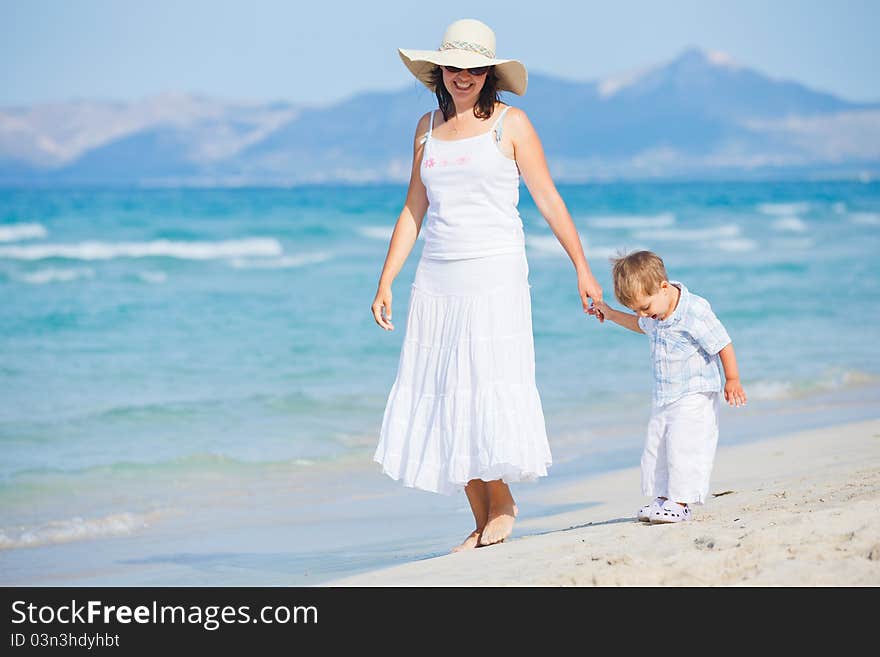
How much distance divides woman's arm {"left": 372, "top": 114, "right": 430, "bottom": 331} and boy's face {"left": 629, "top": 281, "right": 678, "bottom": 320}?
0.91 metres

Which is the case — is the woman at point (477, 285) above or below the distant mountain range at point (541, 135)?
below

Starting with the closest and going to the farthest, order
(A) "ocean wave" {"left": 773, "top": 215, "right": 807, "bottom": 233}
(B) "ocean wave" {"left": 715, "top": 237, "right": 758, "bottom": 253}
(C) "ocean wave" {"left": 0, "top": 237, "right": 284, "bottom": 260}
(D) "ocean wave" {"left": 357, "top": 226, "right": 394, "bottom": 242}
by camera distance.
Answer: (C) "ocean wave" {"left": 0, "top": 237, "right": 284, "bottom": 260} < (B) "ocean wave" {"left": 715, "top": 237, "right": 758, "bottom": 253} < (D) "ocean wave" {"left": 357, "top": 226, "right": 394, "bottom": 242} < (A) "ocean wave" {"left": 773, "top": 215, "right": 807, "bottom": 233}

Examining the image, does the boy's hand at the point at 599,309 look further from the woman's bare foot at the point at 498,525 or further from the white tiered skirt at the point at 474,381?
the woman's bare foot at the point at 498,525

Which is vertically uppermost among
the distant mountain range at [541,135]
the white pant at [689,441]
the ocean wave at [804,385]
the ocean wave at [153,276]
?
the distant mountain range at [541,135]

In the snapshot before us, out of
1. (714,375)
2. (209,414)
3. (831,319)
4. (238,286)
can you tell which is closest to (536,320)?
(831,319)

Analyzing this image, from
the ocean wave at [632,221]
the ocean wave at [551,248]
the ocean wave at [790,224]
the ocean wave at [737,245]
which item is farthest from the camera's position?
the ocean wave at [632,221]

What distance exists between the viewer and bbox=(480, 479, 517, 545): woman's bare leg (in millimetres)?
4609

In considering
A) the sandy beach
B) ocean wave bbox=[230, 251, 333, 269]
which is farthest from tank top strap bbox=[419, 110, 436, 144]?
ocean wave bbox=[230, 251, 333, 269]

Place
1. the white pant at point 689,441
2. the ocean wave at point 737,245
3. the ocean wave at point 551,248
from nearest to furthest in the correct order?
the white pant at point 689,441 < the ocean wave at point 551,248 < the ocean wave at point 737,245

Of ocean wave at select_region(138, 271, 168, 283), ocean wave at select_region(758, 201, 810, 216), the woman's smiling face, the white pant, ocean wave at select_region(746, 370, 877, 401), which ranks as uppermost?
ocean wave at select_region(758, 201, 810, 216)

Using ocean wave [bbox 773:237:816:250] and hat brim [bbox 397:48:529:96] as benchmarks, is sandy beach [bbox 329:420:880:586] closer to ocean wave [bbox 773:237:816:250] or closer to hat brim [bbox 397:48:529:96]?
hat brim [bbox 397:48:529:96]

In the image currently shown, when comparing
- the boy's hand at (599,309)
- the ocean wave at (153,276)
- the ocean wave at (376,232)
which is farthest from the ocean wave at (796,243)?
the boy's hand at (599,309)

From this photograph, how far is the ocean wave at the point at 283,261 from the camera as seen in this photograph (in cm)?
2262
